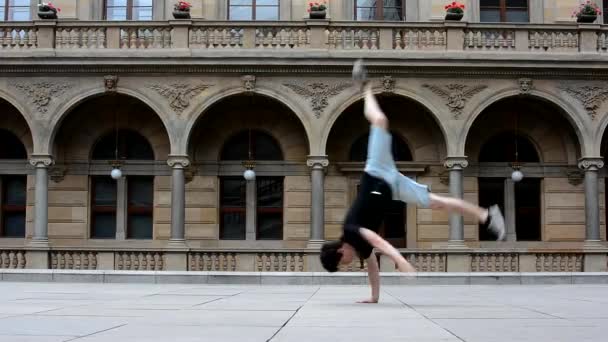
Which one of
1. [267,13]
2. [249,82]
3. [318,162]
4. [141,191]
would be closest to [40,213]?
[141,191]

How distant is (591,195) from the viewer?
2312 cm

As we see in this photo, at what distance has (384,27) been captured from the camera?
919 inches

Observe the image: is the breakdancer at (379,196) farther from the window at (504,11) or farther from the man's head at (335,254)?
the window at (504,11)

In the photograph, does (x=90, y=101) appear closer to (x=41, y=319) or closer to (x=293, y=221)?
(x=293, y=221)

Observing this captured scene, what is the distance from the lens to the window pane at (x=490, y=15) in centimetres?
2572

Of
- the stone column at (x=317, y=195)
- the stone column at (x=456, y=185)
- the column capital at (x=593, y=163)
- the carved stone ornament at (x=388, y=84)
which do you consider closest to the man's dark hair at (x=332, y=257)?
the stone column at (x=317, y=195)

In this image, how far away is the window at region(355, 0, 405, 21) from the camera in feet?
84.0

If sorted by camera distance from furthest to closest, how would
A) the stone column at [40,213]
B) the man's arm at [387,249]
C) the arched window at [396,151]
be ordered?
the arched window at [396,151], the stone column at [40,213], the man's arm at [387,249]

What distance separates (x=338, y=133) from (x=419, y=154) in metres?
2.54

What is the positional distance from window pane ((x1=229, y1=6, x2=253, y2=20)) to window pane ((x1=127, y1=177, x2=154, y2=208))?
5.69m

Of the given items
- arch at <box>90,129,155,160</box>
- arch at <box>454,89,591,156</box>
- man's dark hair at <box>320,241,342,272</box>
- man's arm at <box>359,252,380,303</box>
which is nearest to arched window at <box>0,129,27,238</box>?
arch at <box>90,129,155,160</box>

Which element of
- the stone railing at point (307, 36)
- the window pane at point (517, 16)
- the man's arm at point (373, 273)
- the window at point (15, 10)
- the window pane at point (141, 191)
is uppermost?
the window at point (15, 10)

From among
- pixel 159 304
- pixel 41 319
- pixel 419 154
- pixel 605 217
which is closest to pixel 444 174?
pixel 419 154

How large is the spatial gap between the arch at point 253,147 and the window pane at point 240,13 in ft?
11.9
